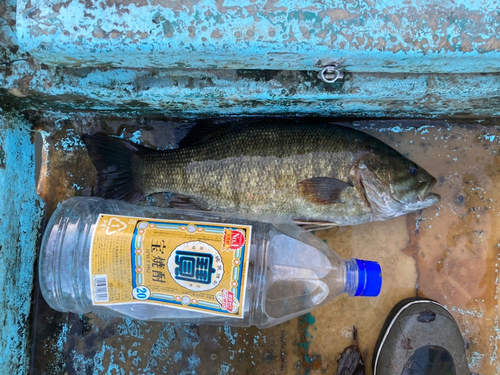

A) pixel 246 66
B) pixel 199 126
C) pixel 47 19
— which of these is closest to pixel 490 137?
pixel 246 66

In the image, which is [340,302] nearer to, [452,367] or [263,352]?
[263,352]

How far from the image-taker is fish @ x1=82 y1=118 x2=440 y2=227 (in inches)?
68.4

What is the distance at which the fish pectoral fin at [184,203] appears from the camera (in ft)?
6.06

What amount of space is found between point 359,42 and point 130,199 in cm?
133

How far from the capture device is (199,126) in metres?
1.86

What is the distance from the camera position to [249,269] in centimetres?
167

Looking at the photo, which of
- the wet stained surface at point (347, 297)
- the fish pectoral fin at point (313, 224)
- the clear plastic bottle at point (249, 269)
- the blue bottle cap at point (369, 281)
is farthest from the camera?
the wet stained surface at point (347, 297)

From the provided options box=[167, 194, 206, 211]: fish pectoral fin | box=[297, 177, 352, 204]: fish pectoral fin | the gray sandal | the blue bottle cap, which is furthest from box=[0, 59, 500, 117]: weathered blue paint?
the gray sandal

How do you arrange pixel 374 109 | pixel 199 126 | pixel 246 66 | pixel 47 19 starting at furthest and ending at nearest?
pixel 199 126 < pixel 374 109 < pixel 246 66 < pixel 47 19

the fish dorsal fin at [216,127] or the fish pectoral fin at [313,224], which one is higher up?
the fish dorsal fin at [216,127]

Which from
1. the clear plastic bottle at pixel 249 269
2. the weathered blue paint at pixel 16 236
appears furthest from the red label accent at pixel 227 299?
the weathered blue paint at pixel 16 236

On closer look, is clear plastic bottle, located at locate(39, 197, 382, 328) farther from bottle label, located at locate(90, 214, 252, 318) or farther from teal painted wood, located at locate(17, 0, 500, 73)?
teal painted wood, located at locate(17, 0, 500, 73)

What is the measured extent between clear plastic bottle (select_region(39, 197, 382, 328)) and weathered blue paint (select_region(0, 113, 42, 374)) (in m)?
0.14

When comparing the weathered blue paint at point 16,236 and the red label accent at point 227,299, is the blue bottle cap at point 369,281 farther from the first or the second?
the weathered blue paint at point 16,236
